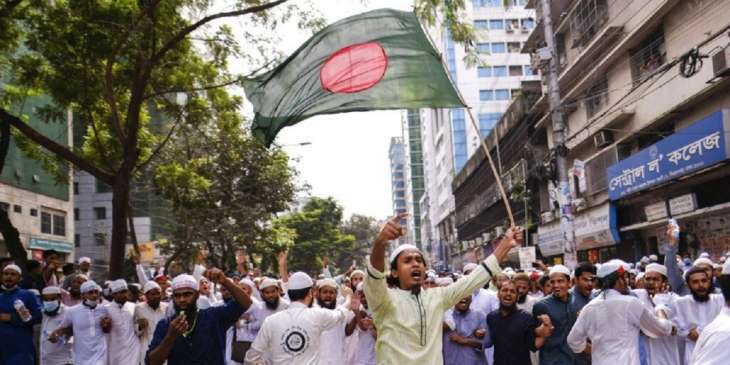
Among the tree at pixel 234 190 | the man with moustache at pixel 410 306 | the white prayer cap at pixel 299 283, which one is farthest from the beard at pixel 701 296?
the tree at pixel 234 190

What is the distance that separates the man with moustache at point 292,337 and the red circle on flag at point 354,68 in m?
2.69

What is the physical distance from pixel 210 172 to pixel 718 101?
16.9 metres

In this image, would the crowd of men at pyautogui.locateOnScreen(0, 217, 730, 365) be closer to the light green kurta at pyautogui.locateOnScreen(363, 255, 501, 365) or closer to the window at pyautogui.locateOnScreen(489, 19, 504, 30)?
the light green kurta at pyautogui.locateOnScreen(363, 255, 501, 365)

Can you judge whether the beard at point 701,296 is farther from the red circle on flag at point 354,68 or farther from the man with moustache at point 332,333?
the red circle on flag at point 354,68

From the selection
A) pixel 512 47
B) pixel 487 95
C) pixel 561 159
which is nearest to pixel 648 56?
pixel 561 159

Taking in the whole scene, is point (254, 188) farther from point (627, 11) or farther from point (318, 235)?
point (318, 235)

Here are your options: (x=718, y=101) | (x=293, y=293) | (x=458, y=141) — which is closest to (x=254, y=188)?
(x=718, y=101)

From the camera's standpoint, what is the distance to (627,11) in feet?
68.8

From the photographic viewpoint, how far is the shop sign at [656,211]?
19.2 metres

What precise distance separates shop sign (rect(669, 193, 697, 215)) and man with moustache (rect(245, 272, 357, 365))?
14149mm

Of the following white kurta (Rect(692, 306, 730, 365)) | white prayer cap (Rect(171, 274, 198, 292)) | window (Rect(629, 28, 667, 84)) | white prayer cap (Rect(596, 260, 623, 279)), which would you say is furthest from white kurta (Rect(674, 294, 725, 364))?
window (Rect(629, 28, 667, 84))

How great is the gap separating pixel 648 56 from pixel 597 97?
4252mm

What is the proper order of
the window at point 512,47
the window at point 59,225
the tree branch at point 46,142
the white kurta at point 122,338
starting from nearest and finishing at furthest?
1. the white kurta at point 122,338
2. the tree branch at point 46,142
3. the window at point 59,225
4. the window at point 512,47

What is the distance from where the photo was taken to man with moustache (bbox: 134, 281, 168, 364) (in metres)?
9.49
